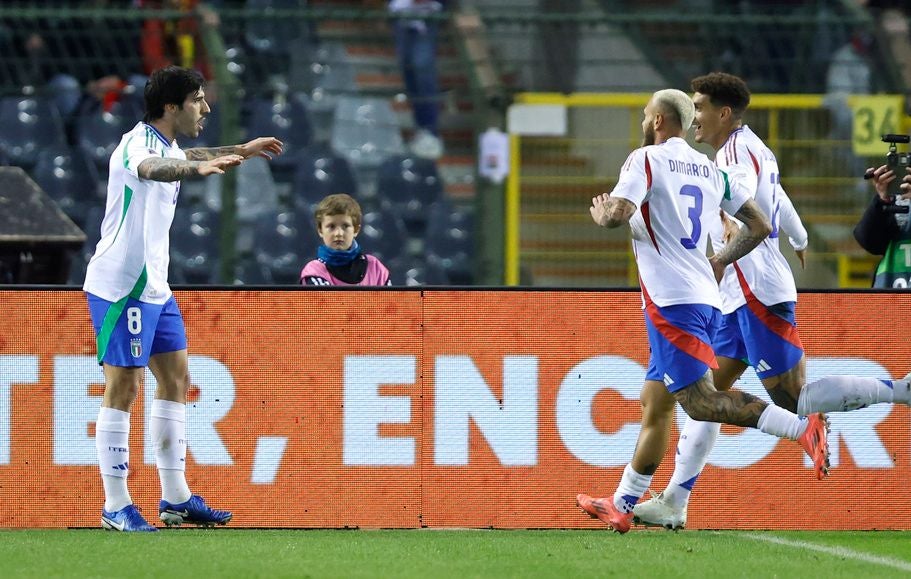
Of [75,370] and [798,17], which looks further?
[798,17]

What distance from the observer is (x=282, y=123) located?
42.2 ft

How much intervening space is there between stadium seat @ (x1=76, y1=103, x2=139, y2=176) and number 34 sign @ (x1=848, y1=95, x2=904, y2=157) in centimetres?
581

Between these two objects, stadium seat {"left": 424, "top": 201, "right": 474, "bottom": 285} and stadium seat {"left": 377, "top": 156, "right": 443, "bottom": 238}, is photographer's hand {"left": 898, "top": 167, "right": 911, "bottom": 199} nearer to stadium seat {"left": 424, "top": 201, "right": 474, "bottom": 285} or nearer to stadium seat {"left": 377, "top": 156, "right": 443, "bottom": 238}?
stadium seat {"left": 424, "top": 201, "right": 474, "bottom": 285}

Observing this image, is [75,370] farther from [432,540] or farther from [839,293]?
[839,293]

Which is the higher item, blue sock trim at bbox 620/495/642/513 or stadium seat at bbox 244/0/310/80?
stadium seat at bbox 244/0/310/80

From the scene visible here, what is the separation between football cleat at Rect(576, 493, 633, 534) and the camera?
6.52 m

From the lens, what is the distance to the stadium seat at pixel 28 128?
41.6 feet

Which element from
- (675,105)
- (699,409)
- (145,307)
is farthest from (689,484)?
(145,307)

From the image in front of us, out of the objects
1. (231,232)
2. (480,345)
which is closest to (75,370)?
(480,345)

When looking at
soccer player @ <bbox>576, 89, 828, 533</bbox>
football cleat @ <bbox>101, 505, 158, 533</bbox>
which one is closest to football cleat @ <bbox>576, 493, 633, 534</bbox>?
soccer player @ <bbox>576, 89, 828, 533</bbox>

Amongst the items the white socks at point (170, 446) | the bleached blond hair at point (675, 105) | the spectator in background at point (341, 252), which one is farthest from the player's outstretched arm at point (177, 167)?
the spectator in background at point (341, 252)

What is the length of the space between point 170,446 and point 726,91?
287cm

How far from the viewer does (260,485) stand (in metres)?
7.16

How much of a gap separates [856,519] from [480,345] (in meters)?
1.89
